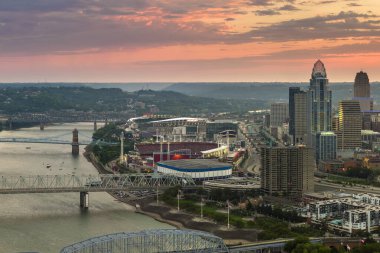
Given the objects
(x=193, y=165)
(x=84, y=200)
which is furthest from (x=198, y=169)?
(x=84, y=200)

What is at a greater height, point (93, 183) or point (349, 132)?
point (349, 132)

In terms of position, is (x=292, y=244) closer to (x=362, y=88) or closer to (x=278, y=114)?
(x=278, y=114)

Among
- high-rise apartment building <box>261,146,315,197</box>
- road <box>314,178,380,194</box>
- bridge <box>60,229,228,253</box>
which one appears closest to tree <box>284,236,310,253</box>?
bridge <box>60,229,228,253</box>

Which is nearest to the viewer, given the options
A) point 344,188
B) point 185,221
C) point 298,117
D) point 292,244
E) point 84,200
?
point 292,244

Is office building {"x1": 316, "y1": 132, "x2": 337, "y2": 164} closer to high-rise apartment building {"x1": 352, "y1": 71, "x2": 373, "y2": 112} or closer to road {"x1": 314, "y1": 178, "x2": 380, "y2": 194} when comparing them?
road {"x1": 314, "y1": 178, "x2": 380, "y2": 194}

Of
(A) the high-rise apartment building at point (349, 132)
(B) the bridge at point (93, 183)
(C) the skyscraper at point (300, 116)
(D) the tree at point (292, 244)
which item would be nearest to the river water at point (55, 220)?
(B) the bridge at point (93, 183)

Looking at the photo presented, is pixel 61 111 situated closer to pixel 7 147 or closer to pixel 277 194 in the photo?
pixel 7 147
